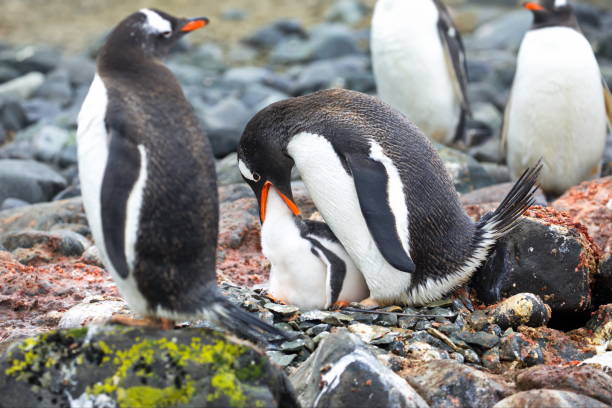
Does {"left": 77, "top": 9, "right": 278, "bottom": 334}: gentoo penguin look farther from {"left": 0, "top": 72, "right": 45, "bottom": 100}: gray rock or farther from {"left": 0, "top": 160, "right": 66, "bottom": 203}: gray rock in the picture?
{"left": 0, "top": 72, "right": 45, "bottom": 100}: gray rock

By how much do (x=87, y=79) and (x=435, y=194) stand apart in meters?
10.6

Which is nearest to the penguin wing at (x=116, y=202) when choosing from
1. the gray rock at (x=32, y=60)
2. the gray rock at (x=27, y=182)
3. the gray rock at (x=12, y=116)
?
the gray rock at (x=27, y=182)

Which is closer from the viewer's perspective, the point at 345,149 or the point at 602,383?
the point at 602,383

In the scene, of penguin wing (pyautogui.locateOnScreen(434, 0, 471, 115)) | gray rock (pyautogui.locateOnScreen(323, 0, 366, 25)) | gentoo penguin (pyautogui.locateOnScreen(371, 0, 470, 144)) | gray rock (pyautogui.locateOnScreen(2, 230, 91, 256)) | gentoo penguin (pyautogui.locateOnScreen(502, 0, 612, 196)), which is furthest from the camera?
gray rock (pyautogui.locateOnScreen(323, 0, 366, 25))

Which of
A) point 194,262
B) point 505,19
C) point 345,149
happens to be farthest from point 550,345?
point 505,19

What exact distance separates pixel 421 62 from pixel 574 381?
6307 mm

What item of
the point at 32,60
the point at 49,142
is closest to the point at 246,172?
the point at 49,142

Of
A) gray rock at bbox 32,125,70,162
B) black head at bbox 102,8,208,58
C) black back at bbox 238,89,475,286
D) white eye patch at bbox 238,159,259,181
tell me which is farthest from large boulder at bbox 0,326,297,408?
gray rock at bbox 32,125,70,162

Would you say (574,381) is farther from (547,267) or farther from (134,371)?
(134,371)

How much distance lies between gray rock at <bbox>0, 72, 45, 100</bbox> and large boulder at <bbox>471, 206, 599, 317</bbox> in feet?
33.1

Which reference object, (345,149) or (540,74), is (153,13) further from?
(540,74)

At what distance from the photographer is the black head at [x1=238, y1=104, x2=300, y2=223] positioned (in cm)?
542

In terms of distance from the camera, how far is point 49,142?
11.1 m

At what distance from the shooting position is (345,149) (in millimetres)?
5172
